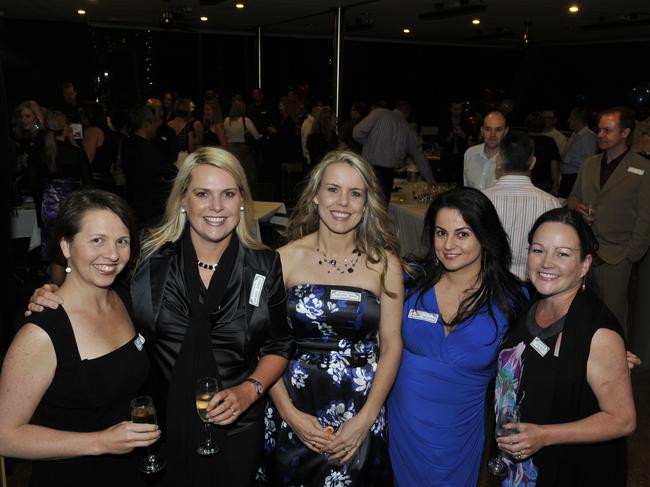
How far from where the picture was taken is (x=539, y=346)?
6.15 feet

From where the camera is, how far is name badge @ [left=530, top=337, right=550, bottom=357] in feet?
6.08

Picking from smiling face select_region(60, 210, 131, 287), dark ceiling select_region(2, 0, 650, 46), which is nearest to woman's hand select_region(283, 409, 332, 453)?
smiling face select_region(60, 210, 131, 287)

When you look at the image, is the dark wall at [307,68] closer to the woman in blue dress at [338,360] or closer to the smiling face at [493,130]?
the smiling face at [493,130]

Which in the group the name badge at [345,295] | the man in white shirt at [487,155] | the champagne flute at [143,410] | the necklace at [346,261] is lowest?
the champagne flute at [143,410]

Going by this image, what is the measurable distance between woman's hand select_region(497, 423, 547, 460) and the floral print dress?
0.60m

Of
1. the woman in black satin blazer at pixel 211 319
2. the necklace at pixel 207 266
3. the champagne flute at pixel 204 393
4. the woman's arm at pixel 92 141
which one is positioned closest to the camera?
the champagne flute at pixel 204 393

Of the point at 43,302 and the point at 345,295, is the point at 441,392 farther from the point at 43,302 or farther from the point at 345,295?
the point at 43,302

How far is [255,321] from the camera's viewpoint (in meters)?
2.07

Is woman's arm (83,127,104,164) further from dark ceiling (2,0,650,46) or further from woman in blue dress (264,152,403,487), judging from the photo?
woman in blue dress (264,152,403,487)

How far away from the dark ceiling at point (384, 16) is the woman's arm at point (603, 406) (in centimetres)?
802

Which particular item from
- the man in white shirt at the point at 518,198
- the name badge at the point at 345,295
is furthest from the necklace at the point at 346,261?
the man in white shirt at the point at 518,198

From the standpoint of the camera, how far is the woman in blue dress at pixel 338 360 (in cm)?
221

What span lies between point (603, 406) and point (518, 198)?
2.13 meters

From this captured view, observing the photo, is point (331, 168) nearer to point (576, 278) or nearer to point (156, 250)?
point (156, 250)
